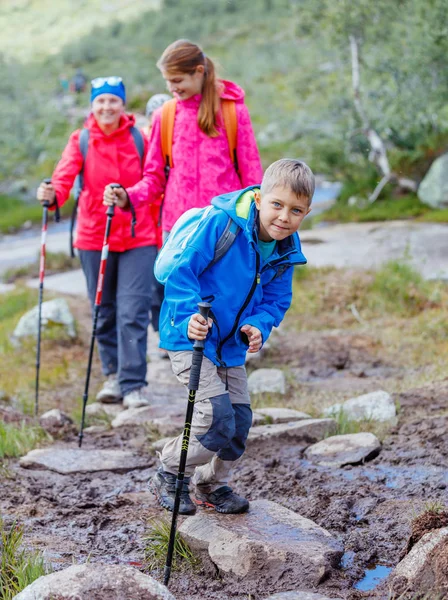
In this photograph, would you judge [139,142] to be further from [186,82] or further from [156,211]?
[186,82]

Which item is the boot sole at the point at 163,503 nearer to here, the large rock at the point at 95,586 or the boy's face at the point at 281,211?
the large rock at the point at 95,586

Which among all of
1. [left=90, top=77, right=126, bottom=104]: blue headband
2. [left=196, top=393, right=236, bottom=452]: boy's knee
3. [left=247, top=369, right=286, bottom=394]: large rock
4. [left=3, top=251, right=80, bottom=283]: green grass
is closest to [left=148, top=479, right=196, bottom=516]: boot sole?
[left=196, top=393, right=236, bottom=452]: boy's knee

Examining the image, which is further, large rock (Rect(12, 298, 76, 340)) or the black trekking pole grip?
large rock (Rect(12, 298, 76, 340))

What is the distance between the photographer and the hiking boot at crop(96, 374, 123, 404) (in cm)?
656

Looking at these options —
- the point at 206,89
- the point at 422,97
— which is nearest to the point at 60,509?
the point at 206,89

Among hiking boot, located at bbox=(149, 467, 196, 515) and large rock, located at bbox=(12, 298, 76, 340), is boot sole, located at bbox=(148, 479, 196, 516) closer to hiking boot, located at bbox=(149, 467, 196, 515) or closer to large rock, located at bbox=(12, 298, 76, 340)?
hiking boot, located at bbox=(149, 467, 196, 515)

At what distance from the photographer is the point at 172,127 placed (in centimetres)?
559

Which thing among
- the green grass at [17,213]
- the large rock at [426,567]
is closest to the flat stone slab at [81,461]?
the large rock at [426,567]

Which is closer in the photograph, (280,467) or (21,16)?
(280,467)

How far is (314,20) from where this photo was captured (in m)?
17.6

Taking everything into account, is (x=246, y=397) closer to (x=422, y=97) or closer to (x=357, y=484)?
(x=357, y=484)

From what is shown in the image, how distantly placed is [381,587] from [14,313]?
7.65 metres

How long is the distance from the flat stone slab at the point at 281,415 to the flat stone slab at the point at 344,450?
0.53m

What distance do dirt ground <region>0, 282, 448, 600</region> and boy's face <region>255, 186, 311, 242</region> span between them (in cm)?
144
